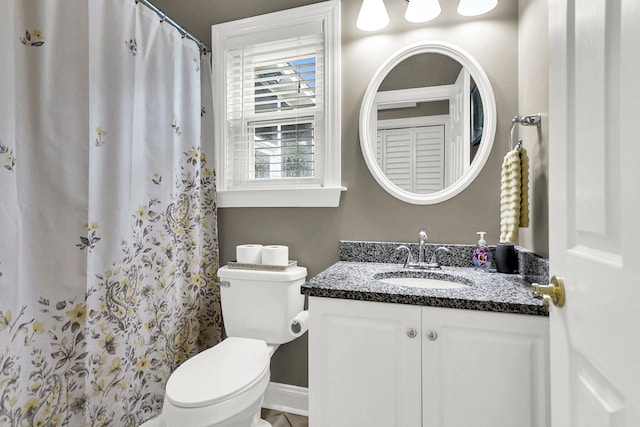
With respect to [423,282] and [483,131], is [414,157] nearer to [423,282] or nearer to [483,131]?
[483,131]

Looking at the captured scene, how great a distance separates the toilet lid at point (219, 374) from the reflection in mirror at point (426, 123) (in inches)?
42.2

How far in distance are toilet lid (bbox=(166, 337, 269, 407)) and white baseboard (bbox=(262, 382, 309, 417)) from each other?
1.61 feet

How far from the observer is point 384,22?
1.62 meters

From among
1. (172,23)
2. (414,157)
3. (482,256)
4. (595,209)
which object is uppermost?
(172,23)

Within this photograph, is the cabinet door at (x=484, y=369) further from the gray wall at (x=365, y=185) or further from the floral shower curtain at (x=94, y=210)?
the floral shower curtain at (x=94, y=210)

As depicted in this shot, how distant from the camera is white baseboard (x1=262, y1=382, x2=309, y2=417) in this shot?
1813 millimetres

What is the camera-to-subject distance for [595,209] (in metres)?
0.60

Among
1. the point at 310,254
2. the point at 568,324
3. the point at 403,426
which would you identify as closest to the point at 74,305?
the point at 310,254

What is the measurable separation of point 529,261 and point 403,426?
0.78 m

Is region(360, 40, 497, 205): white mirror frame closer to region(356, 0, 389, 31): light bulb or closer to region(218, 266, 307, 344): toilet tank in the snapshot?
region(356, 0, 389, 31): light bulb

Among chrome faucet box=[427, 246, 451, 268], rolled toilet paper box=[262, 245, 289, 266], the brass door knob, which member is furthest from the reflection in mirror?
the brass door knob

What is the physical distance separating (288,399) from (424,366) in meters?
1.06

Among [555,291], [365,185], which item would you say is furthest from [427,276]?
[555,291]

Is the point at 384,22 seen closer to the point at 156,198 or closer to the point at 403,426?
the point at 156,198
